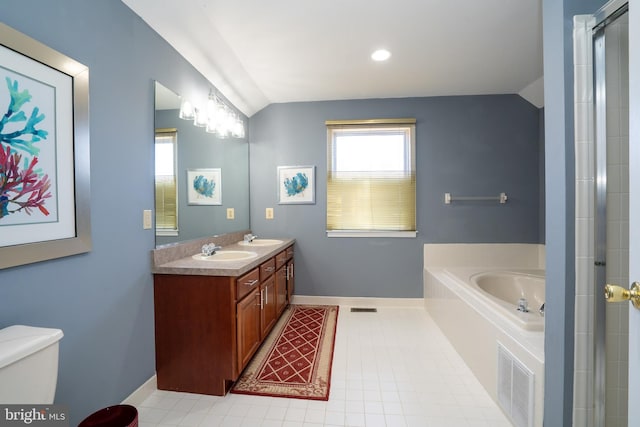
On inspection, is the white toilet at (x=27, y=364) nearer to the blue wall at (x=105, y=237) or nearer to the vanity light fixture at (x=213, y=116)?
the blue wall at (x=105, y=237)

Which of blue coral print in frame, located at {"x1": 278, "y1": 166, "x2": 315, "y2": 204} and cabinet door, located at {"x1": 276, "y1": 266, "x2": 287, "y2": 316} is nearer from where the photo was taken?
cabinet door, located at {"x1": 276, "y1": 266, "x2": 287, "y2": 316}

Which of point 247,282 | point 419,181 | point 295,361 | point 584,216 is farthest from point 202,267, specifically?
point 419,181

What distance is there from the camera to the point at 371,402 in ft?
5.43

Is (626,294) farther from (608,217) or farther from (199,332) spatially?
(199,332)

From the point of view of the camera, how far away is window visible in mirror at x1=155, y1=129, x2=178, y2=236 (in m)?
1.82

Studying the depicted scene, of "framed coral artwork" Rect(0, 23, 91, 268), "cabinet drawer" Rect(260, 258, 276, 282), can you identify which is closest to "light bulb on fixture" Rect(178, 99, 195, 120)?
"framed coral artwork" Rect(0, 23, 91, 268)

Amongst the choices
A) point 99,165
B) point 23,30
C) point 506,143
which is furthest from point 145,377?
point 506,143

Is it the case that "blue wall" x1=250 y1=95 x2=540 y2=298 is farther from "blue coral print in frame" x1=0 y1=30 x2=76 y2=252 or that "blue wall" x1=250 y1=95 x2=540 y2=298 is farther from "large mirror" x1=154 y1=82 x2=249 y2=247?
"blue coral print in frame" x1=0 y1=30 x2=76 y2=252

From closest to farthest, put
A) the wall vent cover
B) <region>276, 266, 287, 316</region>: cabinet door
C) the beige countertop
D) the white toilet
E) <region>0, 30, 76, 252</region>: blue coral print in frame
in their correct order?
the white toilet → <region>0, 30, 76, 252</region>: blue coral print in frame → the wall vent cover → the beige countertop → <region>276, 266, 287, 316</region>: cabinet door

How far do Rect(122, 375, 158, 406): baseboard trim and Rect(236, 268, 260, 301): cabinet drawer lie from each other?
2.44 feet

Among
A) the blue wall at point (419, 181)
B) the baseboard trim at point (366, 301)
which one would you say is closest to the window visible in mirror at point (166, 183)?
the blue wall at point (419, 181)

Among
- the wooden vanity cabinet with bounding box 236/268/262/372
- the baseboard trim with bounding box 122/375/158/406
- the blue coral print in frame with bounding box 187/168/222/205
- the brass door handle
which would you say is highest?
the blue coral print in frame with bounding box 187/168/222/205

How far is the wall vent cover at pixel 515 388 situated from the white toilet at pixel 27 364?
2013 mm

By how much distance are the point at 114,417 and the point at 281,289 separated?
1.63 meters
